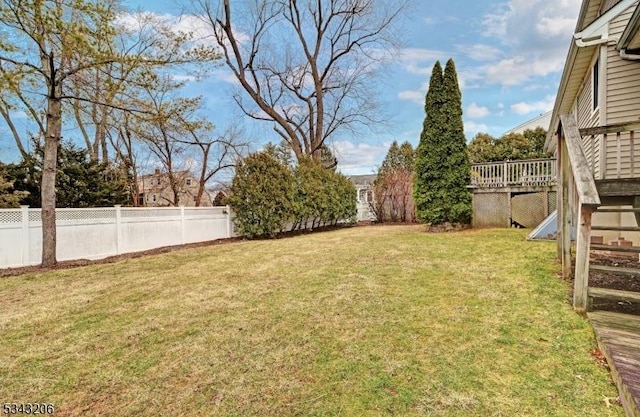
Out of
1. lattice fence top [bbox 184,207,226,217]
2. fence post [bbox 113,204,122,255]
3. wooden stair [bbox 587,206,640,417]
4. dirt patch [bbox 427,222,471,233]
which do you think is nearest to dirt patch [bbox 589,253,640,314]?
wooden stair [bbox 587,206,640,417]

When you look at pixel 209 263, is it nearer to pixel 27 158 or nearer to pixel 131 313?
pixel 131 313

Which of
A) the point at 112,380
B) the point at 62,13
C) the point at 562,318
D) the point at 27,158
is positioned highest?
the point at 62,13

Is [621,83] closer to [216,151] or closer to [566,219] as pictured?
[566,219]

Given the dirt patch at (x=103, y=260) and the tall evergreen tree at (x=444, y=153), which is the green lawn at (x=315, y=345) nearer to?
the dirt patch at (x=103, y=260)

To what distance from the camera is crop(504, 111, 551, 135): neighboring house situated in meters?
22.5

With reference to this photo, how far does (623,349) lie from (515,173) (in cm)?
1015

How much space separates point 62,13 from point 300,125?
1295 centimetres

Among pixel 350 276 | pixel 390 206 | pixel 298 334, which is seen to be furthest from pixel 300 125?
pixel 298 334

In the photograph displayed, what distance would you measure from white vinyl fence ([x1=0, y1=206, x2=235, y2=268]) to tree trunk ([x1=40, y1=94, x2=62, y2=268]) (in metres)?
0.30

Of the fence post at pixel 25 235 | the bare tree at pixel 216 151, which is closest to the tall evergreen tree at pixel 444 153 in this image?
the fence post at pixel 25 235

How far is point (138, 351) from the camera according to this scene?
2.79 metres

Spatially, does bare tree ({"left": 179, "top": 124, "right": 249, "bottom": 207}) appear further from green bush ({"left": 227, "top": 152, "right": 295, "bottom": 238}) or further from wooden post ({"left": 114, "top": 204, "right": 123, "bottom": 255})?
wooden post ({"left": 114, "top": 204, "right": 123, "bottom": 255})

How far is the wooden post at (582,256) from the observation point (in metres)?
2.80

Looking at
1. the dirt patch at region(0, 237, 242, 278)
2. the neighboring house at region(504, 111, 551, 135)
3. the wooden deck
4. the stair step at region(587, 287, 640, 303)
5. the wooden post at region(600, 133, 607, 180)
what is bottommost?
the dirt patch at region(0, 237, 242, 278)
